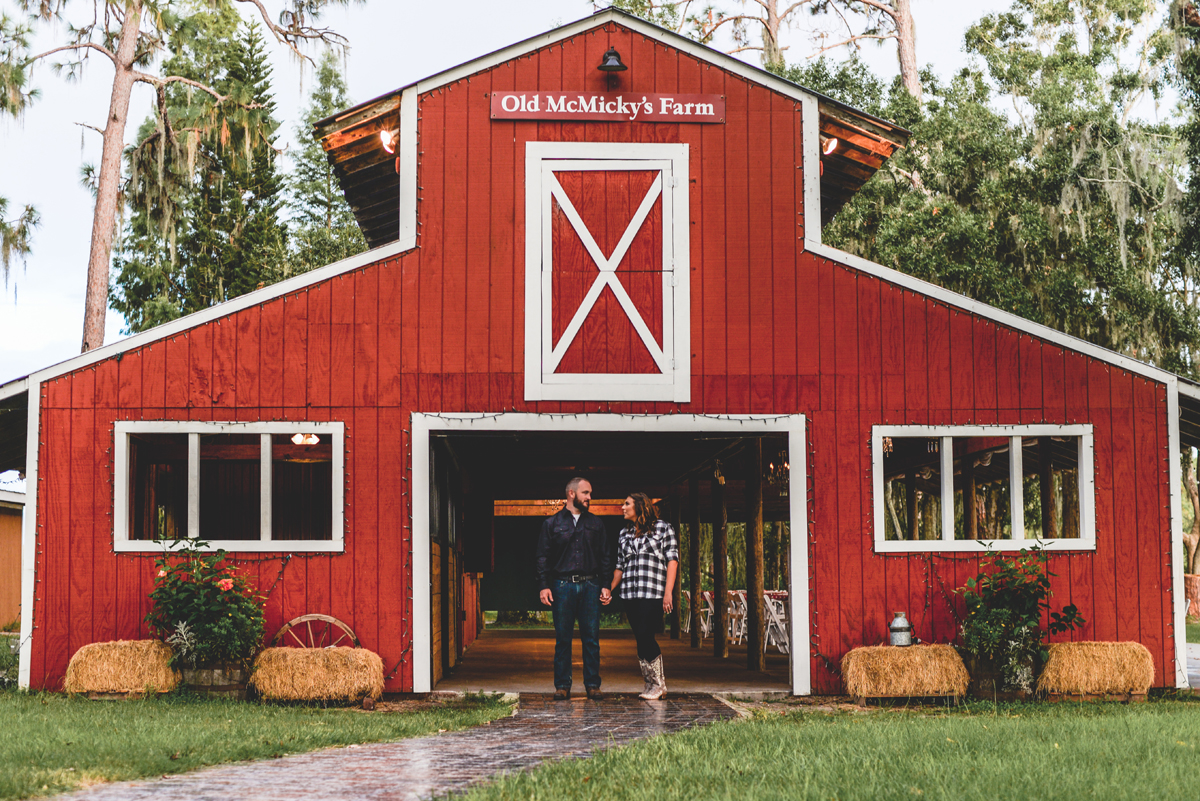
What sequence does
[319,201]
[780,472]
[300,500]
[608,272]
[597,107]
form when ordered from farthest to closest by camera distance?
[319,201] → [300,500] → [780,472] → [597,107] → [608,272]

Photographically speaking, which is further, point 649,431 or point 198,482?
point 649,431

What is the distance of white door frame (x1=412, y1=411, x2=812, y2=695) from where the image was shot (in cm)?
1127

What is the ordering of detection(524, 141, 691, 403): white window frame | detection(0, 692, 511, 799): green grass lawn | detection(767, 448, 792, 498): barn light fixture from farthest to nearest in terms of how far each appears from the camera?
1. detection(767, 448, 792, 498): barn light fixture
2. detection(524, 141, 691, 403): white window frame
3. detection(0, 692, 511, 799): green grass lawn

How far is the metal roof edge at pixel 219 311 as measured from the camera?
1120 centimetres

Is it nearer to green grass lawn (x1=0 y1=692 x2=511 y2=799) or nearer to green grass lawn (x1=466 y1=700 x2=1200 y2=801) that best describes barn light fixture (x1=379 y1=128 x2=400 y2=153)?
green grass lawn (x1=0 y1=692 x2=511 y2=799)

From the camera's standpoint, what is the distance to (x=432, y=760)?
7414 millimetres

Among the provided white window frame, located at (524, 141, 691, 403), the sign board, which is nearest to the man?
white window frame, located at (524, 141, 691, 403)

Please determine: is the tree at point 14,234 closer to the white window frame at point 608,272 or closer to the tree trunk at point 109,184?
the tree trunk at point 109,184

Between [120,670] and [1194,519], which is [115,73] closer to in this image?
[120,670]

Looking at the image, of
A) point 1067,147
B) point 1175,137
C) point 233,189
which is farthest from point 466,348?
point 233,189

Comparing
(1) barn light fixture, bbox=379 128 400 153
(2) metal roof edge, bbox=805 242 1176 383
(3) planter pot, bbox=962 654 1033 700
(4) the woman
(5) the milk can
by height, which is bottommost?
(3) planter pot, bbox=962 654 1033 700

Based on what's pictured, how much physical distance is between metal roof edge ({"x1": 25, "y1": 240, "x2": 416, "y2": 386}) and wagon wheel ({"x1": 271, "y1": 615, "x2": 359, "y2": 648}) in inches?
106

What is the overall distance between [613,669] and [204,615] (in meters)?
4.95

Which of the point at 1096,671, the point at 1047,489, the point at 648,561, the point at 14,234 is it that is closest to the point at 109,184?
the point at 14,234
